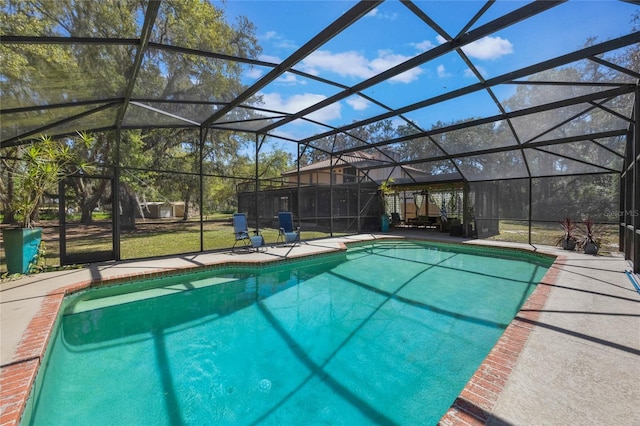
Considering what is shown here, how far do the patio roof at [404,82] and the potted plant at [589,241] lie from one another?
1.69 meters

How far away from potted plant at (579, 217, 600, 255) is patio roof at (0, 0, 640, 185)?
5.55 feet

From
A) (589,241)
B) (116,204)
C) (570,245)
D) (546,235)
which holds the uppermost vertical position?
(116,204)

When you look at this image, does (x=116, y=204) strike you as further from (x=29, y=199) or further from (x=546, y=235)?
(x=546, y=235)

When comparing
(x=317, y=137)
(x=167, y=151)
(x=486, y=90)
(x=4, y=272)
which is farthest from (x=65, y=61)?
(x=167, y=151)

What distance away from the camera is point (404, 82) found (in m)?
5.18

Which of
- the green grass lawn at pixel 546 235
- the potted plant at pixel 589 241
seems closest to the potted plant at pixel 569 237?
the potted plant at pixel 589 241

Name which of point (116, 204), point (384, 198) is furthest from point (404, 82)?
point (384, 198)

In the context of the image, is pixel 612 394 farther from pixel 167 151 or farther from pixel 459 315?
pixel 167 151

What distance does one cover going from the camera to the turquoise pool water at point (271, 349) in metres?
2.35

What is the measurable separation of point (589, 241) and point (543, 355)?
7611 mm

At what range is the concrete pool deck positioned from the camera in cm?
181

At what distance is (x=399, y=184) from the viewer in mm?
13469

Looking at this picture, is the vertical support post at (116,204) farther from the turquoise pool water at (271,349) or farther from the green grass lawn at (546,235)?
the green grass lawn at (546,235)

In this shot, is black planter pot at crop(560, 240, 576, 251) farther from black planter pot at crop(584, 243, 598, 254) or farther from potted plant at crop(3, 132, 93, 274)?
potted plant at crop(3, 132, 93, 274)
